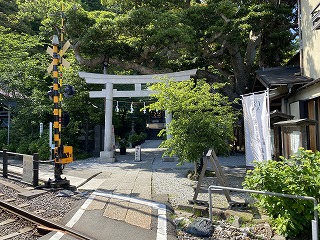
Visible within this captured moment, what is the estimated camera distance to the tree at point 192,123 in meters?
9.48

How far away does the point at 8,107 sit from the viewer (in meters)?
21.3

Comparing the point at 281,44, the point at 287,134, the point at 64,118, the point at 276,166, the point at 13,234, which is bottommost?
the point at 13,234

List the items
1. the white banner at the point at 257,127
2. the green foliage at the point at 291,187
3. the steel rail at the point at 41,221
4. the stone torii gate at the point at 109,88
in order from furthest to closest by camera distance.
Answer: the stone torii gate at the point at 109,88 → the white banner at the point at 257,127 → the steel rail at the point at 41,221 → the green foliage at the point at 291,187

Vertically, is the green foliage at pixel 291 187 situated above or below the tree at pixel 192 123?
below

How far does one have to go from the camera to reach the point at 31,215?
652 cm

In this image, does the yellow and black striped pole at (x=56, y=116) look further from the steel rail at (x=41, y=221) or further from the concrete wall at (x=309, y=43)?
the concrete wall at (x=309, y=43)

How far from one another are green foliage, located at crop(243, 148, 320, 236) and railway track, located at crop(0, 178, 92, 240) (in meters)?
3.26

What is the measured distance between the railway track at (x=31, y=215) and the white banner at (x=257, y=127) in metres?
5.85

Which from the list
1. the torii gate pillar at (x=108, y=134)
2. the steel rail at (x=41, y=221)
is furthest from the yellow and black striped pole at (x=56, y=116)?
the torii gate pillar at (x=108, y=134)

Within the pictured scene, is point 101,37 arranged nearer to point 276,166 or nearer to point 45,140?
point 45,140

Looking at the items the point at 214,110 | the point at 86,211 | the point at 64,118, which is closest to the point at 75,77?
the point at 64,118

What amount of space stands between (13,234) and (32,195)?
119 inches

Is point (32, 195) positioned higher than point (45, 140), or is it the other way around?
point (45, 140)

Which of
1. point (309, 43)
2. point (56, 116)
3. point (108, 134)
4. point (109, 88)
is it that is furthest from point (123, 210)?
point (109, 88)
